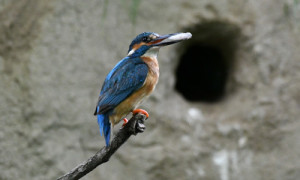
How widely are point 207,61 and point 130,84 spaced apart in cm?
263

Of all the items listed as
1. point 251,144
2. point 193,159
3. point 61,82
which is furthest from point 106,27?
point 251,144

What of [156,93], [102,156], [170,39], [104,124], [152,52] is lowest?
[102,156]

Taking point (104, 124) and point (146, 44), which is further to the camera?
point (146, 44)

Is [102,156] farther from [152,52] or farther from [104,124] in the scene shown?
[152,52]

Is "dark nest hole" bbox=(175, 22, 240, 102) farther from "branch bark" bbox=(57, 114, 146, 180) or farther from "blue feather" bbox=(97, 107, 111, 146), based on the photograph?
"branch bark" bbox=(57, 114, 146, 180)

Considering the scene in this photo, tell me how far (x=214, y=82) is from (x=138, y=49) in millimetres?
2358

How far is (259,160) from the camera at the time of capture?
3.74 meters

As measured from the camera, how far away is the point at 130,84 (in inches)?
88.0

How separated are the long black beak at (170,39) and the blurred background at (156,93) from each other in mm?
1169

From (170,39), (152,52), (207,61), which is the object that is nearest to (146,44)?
(152,52)

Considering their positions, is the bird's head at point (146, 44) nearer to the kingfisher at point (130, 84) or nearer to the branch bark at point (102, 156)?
the kingfisher at point (130, 84)

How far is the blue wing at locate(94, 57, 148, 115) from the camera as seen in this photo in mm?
2164

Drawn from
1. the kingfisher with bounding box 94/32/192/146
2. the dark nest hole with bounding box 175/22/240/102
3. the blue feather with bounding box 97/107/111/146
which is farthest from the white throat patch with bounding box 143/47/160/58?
the dark nest hole with bounding box 175/22/240/102

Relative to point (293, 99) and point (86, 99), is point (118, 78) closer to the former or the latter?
point (86, 99)
